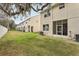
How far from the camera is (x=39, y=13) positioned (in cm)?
247

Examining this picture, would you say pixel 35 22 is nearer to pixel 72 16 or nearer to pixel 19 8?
pixel 19 8

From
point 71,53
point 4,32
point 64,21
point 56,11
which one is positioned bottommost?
point 71,53

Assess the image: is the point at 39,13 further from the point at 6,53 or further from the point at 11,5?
the point at 6,53

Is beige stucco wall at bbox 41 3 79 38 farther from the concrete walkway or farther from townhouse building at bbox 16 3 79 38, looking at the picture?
the concrete walkway

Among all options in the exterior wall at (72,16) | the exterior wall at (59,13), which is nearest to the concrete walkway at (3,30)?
the exterior wall at (59,13)

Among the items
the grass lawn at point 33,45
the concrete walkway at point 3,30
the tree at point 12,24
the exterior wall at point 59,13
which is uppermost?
the exterior wall at point 59,13

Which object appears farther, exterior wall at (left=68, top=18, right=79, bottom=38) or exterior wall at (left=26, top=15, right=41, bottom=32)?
exterior wall at (left=26, top=15, right=41, bottom=32)

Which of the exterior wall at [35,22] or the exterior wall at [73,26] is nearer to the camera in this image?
the exterior wall at [73,26]

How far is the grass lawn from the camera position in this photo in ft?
7.70

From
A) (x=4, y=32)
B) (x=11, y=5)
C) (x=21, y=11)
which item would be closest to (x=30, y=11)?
(x=21, y=11)

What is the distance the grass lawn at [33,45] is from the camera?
2348 millimetres

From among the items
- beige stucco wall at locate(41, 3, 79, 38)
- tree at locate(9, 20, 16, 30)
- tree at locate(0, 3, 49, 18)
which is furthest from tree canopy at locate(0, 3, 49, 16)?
beige stucco wall at locate(41, 3, 79, 38)

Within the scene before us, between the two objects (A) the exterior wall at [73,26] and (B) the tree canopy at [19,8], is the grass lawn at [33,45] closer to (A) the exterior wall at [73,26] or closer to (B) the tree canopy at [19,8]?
(A) the exterior wall at [73,26]

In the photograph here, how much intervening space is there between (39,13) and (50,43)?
1.52 feet
